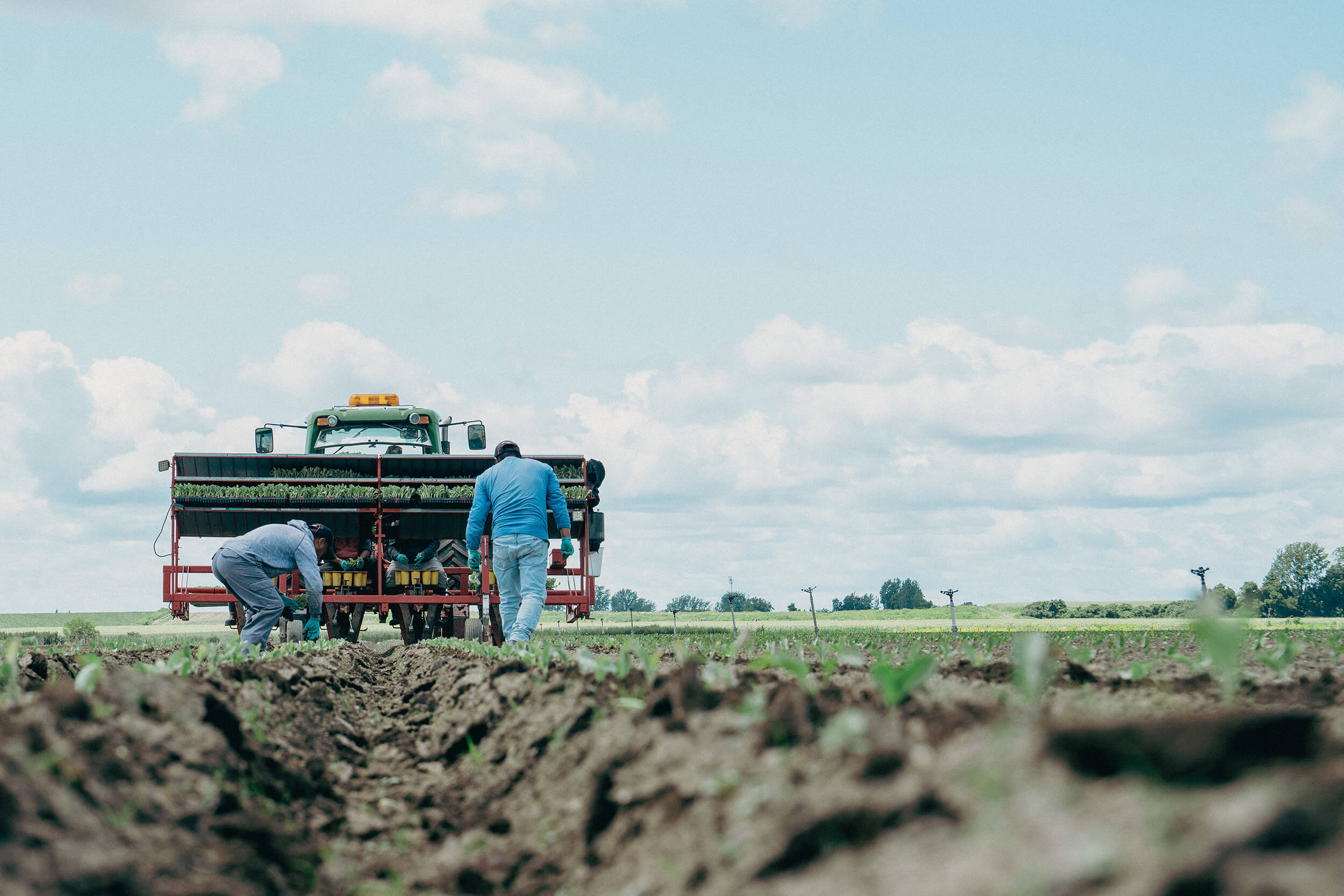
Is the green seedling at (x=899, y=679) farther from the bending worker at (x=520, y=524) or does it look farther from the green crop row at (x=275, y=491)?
the green crop row at (x=275, y=491)

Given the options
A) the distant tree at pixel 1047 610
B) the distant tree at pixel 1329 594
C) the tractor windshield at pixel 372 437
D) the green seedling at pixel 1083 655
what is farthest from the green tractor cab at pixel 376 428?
the distant tree at pixel 1329 594

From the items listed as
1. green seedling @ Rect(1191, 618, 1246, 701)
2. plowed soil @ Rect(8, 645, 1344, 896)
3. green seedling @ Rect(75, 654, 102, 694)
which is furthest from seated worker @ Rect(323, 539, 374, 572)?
green seedling @ Rect(1191, 618, 1246, 701)

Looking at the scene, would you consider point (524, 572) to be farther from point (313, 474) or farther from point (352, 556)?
point (313, 474)

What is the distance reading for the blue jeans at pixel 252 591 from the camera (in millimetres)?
10164

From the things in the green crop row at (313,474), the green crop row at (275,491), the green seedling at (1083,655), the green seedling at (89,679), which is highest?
the green crop row at (313,474)

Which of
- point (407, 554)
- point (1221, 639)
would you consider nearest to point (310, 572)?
point (407, 554)

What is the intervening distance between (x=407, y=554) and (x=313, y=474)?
5.33ft

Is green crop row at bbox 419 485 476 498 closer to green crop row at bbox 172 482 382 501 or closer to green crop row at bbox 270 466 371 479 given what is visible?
green crop row at bbox 172 482 382 501

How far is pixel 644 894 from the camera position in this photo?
7.27 feet

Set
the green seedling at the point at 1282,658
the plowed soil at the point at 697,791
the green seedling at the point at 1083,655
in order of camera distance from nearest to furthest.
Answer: the plowed soil at the point at 697,791
the green seedling at the point at 1282,658
the green seedling at the point at 1083,655

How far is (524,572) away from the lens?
384 inches

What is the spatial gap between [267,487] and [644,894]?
1281 centimetres

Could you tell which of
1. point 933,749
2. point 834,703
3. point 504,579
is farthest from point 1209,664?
point 504,579

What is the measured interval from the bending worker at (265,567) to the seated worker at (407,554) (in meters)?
3.50
